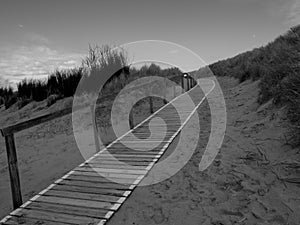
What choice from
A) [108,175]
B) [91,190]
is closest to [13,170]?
[91,190]

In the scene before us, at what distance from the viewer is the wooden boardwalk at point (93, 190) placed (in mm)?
2762

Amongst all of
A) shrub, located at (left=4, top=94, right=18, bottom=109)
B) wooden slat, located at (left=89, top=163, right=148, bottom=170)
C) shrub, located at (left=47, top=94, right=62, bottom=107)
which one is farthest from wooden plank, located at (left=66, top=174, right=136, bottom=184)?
shrub, located at (left=4, top=94, right=18, bottom=109)

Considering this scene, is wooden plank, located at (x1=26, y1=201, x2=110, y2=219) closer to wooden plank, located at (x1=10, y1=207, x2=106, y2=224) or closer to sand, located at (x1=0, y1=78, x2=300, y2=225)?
wooden plank, located at (x1=10, y1=207, x2=106, y2=224)

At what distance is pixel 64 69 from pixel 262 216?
1426cm

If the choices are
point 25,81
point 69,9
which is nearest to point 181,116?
point 69,9

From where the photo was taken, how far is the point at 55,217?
9.04 ft

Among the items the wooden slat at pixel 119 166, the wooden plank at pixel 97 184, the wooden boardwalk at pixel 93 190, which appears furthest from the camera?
the wooden slat at pixel 119 166

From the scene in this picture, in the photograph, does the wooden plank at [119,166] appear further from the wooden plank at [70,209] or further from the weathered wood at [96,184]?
the wooden plank at [70,209]

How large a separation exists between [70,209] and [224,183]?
76.8 inches

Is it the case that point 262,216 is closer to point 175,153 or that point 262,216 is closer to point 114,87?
point 175,153

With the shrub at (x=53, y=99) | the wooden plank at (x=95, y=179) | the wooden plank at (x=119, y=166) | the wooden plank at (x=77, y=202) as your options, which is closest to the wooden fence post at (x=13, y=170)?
the wooden plank at (x=77, y=202)

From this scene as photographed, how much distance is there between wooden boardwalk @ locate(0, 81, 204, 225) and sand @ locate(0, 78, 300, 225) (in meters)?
0.21

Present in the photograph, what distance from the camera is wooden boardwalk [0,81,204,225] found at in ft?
9.06

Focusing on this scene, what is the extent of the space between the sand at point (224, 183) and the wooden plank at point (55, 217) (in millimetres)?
260
